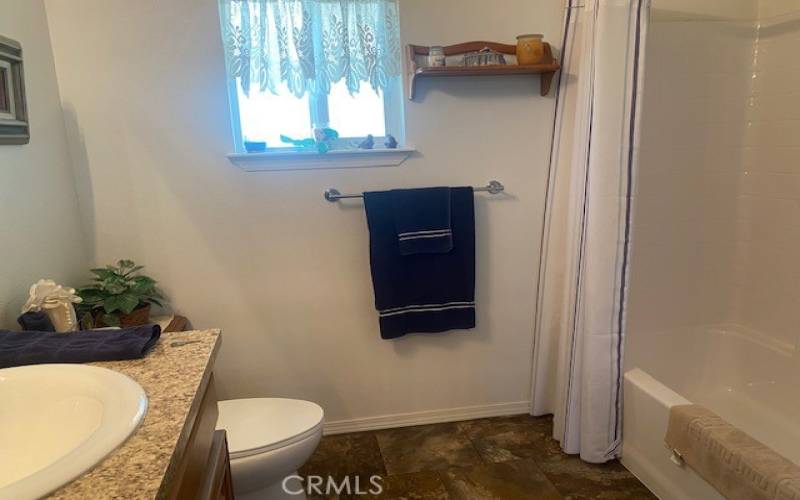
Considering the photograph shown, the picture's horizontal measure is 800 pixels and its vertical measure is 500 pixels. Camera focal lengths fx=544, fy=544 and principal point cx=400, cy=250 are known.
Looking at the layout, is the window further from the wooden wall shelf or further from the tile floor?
the tile floor

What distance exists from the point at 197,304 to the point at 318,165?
703 mm

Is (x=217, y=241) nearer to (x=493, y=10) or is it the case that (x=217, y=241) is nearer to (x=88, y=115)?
(x=88, y=115)

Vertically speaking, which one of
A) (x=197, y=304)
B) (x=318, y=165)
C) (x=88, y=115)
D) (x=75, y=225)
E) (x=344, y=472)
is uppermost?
(x=88, y=115)

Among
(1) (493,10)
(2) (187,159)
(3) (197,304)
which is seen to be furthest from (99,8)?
(1) (493,10)

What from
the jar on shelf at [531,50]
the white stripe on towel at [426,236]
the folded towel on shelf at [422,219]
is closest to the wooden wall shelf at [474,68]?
the jar on shelf at [531,50]

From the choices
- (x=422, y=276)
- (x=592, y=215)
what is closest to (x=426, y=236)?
(x=422, y=276)

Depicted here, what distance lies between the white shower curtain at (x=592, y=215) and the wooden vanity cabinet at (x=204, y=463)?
128 centimetres

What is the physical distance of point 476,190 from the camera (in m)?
2.14

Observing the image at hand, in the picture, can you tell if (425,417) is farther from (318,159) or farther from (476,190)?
(318,159)

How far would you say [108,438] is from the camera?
0.75 meters

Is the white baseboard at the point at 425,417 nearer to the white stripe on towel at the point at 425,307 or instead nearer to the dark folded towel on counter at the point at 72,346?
the white stripe on towel at the point at 425,307

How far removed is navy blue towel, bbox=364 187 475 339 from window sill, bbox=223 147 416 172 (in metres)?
0.13

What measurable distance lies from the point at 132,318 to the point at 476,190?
132 centimetres

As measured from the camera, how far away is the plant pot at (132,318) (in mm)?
1737
